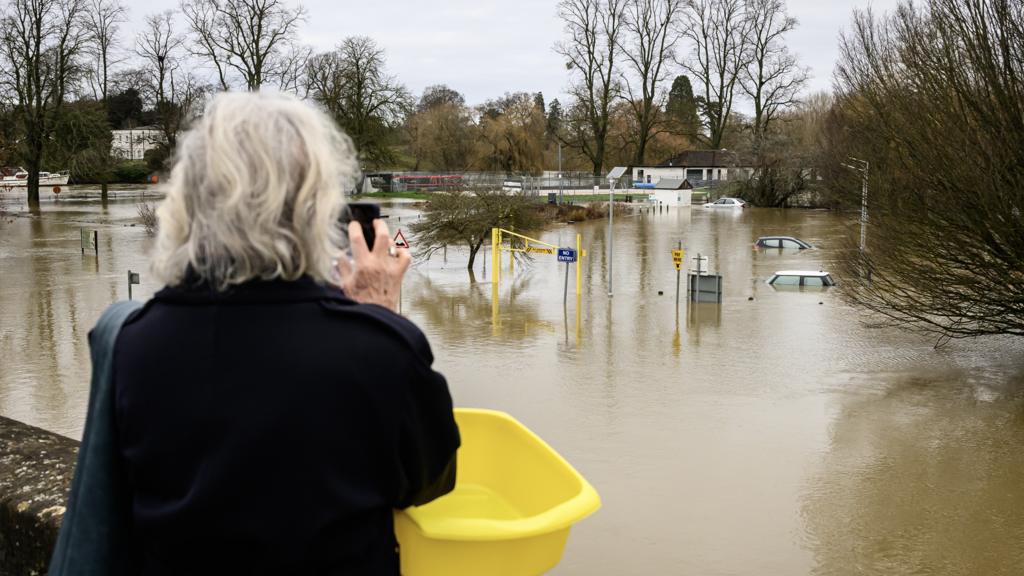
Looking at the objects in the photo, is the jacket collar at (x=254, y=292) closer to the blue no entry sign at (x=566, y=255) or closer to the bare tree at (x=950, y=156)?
the bare tree at (x=950, y=156)

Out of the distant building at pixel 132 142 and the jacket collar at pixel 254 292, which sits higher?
the distant building at pixel 132 142

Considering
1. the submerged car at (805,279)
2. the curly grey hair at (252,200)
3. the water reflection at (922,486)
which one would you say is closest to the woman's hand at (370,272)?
the curly grey hair at (252,200)

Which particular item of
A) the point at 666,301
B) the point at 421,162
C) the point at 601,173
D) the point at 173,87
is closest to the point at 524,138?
the point at 601,173

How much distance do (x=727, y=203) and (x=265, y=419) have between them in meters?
64.9

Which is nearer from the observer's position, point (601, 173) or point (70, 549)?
point (70, 549)

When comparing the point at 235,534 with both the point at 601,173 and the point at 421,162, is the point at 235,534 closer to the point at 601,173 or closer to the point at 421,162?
the point at 601,173

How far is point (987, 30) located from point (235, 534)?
1474 cm

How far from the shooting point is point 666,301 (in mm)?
24328

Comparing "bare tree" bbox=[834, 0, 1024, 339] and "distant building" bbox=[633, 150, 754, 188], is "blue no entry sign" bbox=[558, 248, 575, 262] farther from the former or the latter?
"distant building" bbox=[633, 150, 754, 188]

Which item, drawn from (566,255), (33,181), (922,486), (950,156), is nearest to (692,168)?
(33,181)

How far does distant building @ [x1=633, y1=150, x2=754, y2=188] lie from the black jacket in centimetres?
7715

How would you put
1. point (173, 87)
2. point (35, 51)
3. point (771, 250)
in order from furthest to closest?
point (173, 87)
point (35, 51)
point (771, 250)

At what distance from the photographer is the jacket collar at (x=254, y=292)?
157 centimetres

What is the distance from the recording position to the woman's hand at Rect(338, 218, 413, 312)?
183 cm
